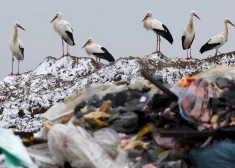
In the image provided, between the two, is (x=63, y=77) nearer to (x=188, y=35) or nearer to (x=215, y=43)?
(x=188, y=35)

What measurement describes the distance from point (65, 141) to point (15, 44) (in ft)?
Result: 76.0

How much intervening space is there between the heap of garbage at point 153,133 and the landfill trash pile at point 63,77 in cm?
1223

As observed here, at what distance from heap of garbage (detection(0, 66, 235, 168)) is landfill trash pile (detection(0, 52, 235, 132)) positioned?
12228 mm

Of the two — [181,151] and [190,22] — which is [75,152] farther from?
[190,22]

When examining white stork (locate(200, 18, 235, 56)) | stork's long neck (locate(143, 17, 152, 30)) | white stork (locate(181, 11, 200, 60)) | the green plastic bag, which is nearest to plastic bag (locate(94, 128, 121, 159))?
the green plastic bag

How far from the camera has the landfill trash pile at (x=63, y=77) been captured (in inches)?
797

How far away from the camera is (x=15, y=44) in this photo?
91.7 feet

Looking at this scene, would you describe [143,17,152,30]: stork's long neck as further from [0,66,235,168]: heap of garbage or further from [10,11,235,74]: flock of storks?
[0,66,235,168]: heap of garbage

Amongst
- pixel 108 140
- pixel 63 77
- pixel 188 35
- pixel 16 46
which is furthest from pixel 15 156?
pixel 16 46

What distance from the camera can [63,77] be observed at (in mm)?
24875

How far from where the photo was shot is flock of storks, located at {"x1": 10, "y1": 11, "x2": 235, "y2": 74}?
25172 millimetres

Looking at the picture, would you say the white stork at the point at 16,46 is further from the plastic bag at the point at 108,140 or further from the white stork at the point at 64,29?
the plastic bag at the point at 108,140

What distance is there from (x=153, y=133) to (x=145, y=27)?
22.3 metres

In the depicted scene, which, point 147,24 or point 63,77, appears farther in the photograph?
point 147,24
